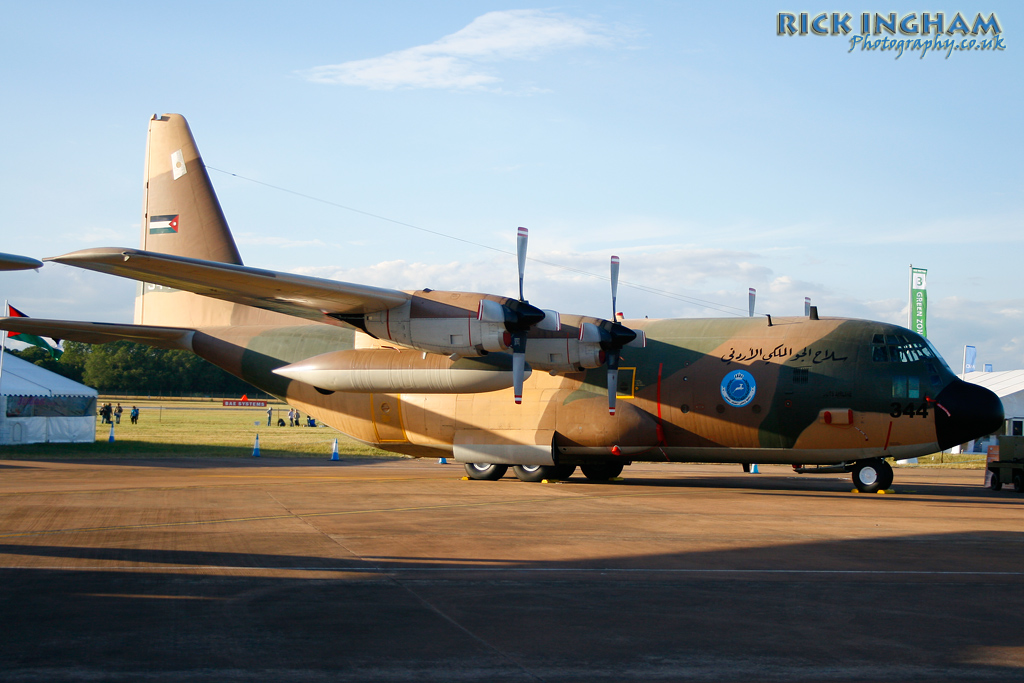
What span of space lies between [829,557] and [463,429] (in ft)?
40.5

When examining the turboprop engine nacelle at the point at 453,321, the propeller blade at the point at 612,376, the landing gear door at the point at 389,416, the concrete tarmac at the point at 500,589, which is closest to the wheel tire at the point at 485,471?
the landing gear door at the point at 389,416

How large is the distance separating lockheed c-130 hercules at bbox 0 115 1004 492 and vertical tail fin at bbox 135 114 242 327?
1.66 metres

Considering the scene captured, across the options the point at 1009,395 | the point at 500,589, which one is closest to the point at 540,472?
the point at 500,589

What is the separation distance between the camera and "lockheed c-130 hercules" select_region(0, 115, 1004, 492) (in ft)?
60.7

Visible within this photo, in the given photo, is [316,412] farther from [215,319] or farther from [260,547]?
[260,547]

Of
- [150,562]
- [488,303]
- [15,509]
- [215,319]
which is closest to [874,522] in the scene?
[488,303]

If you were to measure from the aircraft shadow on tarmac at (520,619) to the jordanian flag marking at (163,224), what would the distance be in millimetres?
15956

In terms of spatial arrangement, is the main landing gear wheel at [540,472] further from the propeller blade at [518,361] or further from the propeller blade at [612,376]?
the propeller blade at [518,361]

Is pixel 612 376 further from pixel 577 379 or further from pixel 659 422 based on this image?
pixel 659 422

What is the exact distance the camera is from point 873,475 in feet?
65.1

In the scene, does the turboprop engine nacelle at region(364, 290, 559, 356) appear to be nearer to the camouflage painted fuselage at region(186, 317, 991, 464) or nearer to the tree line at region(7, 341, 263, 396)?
the camouflage painted fuselage at region(186, 317, 991, 464)

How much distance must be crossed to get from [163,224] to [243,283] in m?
9.49

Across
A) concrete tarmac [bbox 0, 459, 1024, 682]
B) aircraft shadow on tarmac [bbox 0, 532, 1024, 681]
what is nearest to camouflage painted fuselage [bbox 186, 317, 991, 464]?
concrete tarmac [bbox 0, 459, 1024, 682]

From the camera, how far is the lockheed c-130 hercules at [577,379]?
1850cm
